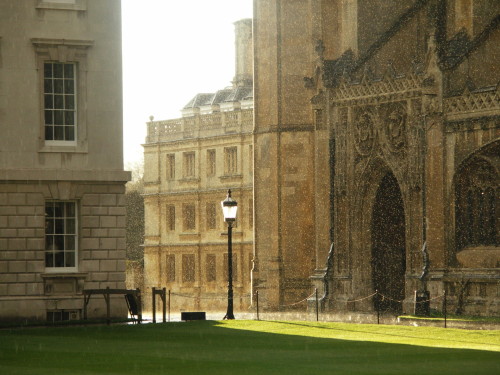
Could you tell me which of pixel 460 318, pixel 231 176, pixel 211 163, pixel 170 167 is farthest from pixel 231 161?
pixel 460 318

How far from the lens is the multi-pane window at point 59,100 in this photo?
34.3 m

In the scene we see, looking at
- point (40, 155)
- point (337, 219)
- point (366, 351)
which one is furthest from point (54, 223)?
point (366, 351)

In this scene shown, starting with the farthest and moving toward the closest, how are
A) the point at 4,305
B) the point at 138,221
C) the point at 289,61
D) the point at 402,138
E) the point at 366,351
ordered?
1. the point at 138,221
2. the point at 289,61
3. the point at 402,138
4. the point at 4,305
5. the point at 366,351

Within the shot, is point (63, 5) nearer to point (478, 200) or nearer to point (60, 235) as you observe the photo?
point (60, 235)

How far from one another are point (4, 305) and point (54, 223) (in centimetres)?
226

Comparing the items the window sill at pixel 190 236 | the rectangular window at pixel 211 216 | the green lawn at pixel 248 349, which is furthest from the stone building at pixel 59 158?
the window sill at pixel 190 236

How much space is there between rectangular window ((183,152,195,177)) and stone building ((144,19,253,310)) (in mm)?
66

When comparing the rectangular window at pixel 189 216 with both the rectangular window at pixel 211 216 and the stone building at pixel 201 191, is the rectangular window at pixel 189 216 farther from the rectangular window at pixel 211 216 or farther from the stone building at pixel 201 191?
the rectangular window at pixel 211 216

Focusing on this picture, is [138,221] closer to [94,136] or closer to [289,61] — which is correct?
[289,61]

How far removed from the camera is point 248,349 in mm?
23562

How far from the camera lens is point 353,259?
41.0 m

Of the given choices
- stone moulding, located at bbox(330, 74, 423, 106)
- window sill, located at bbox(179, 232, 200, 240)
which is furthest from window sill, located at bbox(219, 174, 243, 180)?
stone moulding, located at bbox(330, 74, 423, 106)

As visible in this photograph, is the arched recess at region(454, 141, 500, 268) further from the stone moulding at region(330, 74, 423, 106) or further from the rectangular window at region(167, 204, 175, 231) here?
the rectangular window at region(167, 204, 175, 231)

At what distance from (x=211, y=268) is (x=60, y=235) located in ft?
189
